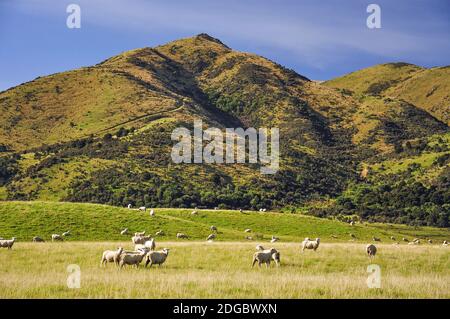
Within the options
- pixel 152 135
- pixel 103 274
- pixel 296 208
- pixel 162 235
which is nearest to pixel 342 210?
pixel 296 208

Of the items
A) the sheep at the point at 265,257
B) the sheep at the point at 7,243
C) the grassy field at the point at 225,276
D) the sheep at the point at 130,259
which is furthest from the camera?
the sheep at the point at 7,243

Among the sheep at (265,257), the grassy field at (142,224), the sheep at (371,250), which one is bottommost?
the grassy field at (142,224)

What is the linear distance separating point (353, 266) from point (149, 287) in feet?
45.8

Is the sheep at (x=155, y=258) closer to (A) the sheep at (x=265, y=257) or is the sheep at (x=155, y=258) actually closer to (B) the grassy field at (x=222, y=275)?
(B) the grassy field at (x=222, y=275)

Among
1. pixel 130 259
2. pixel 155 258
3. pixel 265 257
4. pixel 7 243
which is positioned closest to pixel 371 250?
pixel 265 257

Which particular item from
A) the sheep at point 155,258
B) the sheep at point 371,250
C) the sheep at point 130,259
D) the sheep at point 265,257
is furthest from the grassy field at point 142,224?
the sheep at point 265,257

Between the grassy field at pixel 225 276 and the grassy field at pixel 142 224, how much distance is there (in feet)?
86.7

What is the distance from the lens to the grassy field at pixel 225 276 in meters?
18.3

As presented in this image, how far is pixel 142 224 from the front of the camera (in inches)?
2616

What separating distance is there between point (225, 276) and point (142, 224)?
147 feet

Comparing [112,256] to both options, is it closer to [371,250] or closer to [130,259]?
[130,259]
